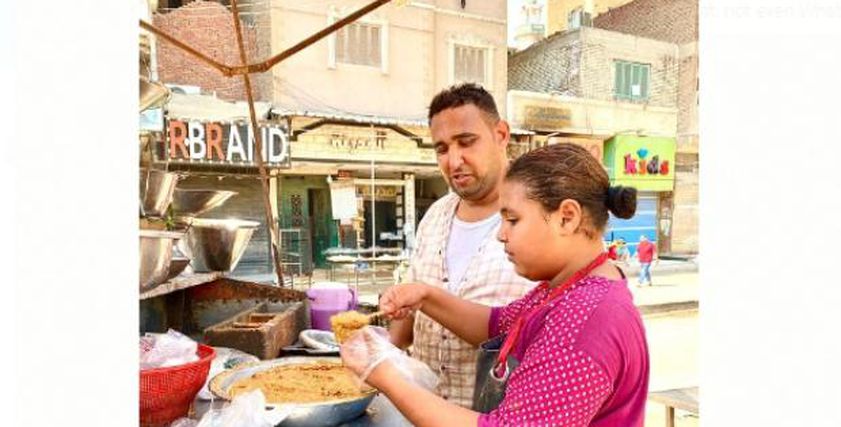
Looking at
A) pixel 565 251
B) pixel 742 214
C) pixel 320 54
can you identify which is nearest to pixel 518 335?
pixel 565 251

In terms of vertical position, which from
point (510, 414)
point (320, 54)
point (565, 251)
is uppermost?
point (320, 54)

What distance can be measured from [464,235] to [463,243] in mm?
30

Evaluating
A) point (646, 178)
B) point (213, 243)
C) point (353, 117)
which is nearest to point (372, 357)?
point (213, 243)

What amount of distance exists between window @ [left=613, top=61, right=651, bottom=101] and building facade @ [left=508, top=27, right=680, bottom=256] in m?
0.03

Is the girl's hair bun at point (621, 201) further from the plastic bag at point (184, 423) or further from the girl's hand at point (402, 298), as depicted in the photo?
the plastic bag at point (184, 423)

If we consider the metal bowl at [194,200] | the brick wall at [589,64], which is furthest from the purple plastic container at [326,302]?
the brick wall at [589,64]

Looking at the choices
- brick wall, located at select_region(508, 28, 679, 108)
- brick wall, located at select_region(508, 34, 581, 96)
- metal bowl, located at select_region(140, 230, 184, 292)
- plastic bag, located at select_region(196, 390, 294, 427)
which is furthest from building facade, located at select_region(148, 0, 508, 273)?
plastic bag, located at select_region(196, 390, 294, 427)

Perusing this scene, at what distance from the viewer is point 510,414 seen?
47.9 inches

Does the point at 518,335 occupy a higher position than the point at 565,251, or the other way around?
the point at 565,251

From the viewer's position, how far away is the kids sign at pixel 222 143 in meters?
13.1

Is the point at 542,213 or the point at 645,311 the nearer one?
the point at 542,213

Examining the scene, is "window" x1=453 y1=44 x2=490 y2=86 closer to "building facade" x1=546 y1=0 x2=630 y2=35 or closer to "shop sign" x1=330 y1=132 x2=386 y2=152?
"shop sign" x1=330 y1=132 x2=386 y2=152
